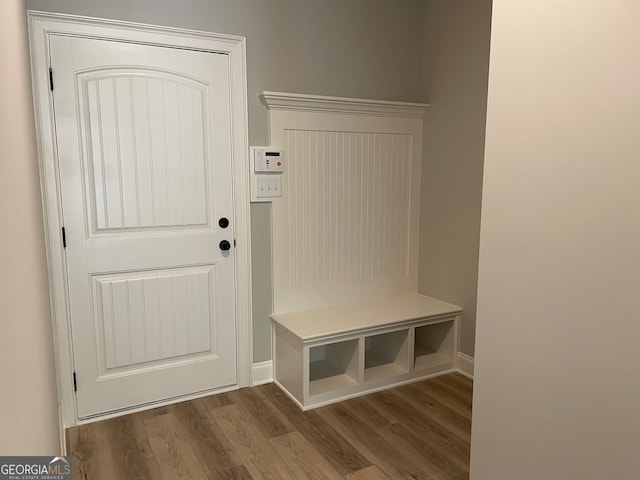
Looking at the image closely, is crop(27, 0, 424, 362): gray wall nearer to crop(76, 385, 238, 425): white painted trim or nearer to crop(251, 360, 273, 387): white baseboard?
crop(251, 360, 273, 387): white baseboard

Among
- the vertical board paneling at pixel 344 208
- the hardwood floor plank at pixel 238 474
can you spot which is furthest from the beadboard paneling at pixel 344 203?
the hardwood floor plank at pixel 238 474

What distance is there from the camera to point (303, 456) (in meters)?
2.36

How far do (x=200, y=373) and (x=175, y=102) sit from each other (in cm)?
163

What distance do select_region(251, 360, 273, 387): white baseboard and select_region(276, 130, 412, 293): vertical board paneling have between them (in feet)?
1.64

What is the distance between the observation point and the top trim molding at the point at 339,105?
2.93m

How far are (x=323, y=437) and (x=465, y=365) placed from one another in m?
1.28

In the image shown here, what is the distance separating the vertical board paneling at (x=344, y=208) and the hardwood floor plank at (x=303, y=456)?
0.97 meters

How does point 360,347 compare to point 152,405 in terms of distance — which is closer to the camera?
point 152,405

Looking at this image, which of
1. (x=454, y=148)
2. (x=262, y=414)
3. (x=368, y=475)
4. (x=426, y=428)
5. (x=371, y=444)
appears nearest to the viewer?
(x=368, y=475)

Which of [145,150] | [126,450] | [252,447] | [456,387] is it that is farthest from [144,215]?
[456,387]

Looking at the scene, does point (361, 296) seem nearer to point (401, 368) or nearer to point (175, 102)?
point (401, 368)

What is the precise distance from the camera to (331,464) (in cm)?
229

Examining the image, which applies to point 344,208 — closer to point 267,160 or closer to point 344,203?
point 344,203

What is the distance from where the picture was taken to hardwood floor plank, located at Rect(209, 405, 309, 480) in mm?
2225
